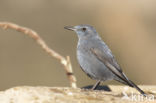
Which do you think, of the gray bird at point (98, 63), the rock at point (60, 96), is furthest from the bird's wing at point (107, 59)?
the rock at point (60, 96)

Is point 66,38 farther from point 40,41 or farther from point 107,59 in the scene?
point 40,41

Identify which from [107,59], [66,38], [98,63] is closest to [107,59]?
[107,59]

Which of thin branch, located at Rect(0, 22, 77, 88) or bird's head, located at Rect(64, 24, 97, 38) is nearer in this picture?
thin branch, located at Rect(0, 22, 77, 88)

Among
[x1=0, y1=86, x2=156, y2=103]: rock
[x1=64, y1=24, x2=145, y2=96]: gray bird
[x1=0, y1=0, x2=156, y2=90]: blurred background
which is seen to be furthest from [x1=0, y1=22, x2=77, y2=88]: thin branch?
[x1=0, y1=0, x2=156, y2=90]: blurred background

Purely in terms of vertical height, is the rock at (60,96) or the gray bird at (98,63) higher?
the gray bird at (98,63)

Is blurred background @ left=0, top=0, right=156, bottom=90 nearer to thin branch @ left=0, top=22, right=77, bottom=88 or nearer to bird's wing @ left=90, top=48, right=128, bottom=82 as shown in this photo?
bird's wing @ left=90, top=48, right=128, bottom=82

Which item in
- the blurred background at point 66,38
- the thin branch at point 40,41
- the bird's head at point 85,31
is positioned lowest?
the thin branch at point 40,41

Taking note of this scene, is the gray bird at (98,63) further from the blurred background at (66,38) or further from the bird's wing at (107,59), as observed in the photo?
the blurred background at (66,38)

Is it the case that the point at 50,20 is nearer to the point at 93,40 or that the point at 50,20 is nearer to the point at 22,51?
the point at 22,51
